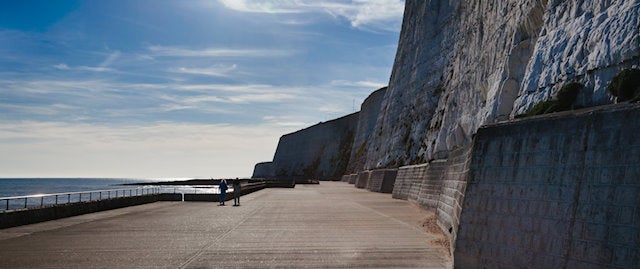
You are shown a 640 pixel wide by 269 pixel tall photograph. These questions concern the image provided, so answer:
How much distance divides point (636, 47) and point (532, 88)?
4140 mm

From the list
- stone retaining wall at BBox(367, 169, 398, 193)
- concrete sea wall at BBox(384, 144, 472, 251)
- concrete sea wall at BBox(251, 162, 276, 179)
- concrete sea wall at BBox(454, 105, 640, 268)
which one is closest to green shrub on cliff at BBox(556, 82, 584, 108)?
concrete sea wall at BBox(384, 144, 472, 251)

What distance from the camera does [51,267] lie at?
29.7ft

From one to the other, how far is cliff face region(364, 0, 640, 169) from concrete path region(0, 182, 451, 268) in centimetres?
510

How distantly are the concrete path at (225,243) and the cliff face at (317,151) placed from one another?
80.0 metres

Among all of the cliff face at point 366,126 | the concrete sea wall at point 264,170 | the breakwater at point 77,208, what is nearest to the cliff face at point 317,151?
the concrete sea wall at point 264,170

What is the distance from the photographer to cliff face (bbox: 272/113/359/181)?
101 m

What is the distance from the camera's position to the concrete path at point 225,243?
9.58 meters

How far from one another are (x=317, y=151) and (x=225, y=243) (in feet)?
329

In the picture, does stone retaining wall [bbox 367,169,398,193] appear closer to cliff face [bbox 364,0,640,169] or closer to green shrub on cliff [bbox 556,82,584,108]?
cliff face [bbox 364,0,640,169]

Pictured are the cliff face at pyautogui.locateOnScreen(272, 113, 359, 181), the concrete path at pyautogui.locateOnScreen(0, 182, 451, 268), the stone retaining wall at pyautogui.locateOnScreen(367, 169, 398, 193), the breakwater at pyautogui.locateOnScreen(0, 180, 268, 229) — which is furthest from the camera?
the cliff face at pyautogui.locateOnScreen(272, 113, 359, 181)

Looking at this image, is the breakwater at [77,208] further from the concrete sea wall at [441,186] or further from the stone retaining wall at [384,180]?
the stone retaining wall at [384,180]

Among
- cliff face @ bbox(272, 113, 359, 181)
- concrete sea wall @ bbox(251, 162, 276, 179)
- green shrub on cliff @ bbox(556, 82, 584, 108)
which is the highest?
green shrub on cliff @ bbox(556, 82, 584, 108)

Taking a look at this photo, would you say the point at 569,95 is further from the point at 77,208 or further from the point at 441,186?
the point at 77,208

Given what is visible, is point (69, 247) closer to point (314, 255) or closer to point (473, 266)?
point (314, 255)
